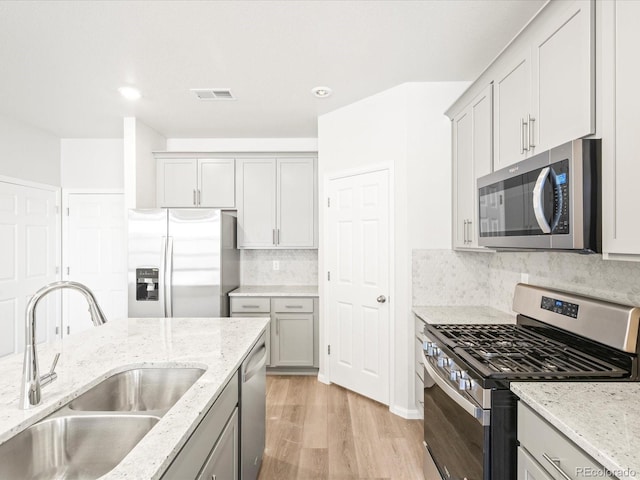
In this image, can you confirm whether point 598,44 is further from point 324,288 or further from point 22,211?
point 22,211

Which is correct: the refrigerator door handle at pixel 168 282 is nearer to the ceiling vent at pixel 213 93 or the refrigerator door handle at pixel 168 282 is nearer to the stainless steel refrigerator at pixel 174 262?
the stainless steel refrigerator at pixel 174 262

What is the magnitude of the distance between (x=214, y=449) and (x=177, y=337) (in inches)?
30.2

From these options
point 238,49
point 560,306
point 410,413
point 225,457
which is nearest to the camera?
point 225,457

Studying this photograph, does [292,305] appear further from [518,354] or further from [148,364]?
[518,354]

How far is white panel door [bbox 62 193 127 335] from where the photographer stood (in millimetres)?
4465

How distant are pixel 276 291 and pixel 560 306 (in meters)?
2.76

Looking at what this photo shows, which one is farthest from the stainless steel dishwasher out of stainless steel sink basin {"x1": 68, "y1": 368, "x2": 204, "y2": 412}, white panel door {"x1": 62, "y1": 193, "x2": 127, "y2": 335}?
white panel door {"x1": 62, "y1": 193, "x2": 127, "y2": 335}

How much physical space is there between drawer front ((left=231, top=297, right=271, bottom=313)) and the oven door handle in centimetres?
218

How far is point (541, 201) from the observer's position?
151 cm

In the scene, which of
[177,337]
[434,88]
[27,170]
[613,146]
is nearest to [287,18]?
[434,88]

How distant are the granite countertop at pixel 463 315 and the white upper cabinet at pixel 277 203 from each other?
179 centimetres

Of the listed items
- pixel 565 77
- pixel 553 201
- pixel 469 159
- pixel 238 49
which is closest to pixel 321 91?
pixel 238 49

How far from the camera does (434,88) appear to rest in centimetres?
293

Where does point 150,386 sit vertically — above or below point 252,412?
above
